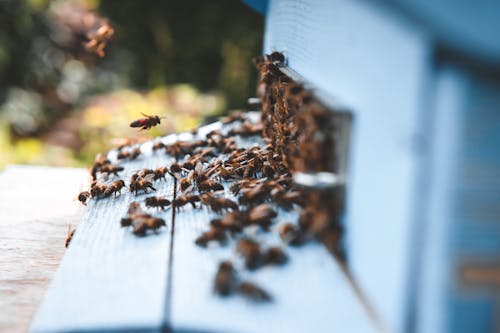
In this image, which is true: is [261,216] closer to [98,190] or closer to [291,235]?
[291,235]

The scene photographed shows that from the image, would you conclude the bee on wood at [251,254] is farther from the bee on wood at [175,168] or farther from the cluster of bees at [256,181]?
the bee on wood at [175,168]

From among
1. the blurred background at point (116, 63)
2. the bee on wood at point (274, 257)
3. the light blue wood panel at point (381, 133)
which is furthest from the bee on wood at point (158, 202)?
the blurred background at point (116, 63)

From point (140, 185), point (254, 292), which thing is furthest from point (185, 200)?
point (254, 292)

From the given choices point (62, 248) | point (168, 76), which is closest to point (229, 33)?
point (168, 76)

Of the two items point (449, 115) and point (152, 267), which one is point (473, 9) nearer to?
point (449, 115)

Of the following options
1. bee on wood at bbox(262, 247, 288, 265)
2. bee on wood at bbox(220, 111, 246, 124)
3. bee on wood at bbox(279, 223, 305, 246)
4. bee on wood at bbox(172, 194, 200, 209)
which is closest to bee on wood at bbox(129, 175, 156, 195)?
bee on wood at bbox(172, 194, 200, 209)

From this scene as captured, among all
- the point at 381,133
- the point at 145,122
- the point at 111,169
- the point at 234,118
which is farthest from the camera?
the point at 234,118

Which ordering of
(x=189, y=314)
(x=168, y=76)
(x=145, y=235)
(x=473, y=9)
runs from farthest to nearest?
(x=168, y=76)
(x=145, y=235)
(x=189, y=314)
(x=473, y=9)
